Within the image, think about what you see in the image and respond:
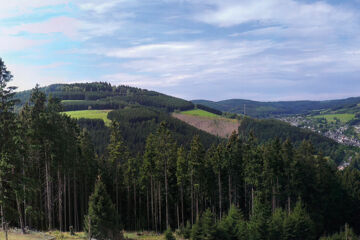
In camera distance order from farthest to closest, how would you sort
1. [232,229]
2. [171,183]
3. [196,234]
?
[171,183] → [232,229] → [196,234]

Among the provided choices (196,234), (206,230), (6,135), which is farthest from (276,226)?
(6,135)

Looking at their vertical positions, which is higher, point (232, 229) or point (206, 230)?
point (206, 230)

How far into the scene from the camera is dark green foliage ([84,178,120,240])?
111 feet

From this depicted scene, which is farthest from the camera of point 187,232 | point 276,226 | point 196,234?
point 276,226

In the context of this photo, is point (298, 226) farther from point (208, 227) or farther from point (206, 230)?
point (206, 230)

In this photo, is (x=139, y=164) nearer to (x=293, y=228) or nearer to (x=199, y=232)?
(x=199, y=232)

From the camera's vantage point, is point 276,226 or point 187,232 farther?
point 276,226

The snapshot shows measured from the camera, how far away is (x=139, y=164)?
60.2 m

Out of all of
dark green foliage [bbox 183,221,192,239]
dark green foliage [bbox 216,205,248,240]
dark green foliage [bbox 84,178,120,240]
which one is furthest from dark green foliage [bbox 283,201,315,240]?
dark green foliage [bbox 84,178,120,240]

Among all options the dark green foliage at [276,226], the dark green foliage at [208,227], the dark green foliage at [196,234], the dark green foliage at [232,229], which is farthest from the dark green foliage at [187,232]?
the dark green foliage at [276,226]

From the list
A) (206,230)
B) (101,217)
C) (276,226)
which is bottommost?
(276,226)

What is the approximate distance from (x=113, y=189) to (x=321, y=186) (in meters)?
40.3

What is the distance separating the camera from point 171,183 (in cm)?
5722

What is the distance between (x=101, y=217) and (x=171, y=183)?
943 inches
